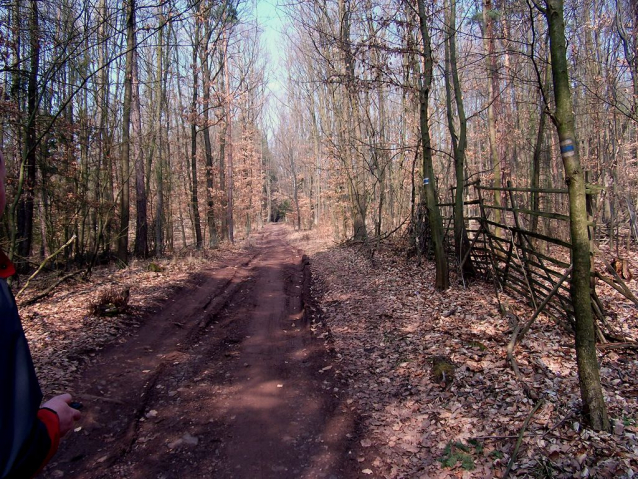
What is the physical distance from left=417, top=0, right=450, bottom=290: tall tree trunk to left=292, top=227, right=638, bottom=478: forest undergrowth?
2.48ft

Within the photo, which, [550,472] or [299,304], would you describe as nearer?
[550,472]

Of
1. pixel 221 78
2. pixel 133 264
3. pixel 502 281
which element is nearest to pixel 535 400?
pixel 502 281

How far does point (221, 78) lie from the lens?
916 inches

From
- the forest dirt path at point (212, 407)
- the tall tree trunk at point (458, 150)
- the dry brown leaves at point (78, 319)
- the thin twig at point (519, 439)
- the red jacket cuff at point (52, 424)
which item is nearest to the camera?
the red jacket cuff at point (52, 424)

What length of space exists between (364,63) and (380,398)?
7.34 metres

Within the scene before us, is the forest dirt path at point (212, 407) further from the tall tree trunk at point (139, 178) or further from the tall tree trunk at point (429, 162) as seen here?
the tall tree trunk at point (139, 178)

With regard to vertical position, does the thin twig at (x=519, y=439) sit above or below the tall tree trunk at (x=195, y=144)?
below

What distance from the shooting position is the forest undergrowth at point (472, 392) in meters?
3.43

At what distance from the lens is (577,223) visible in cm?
352

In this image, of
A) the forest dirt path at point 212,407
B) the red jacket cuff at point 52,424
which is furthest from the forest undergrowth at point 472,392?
the red jacket cuff at point 52,424

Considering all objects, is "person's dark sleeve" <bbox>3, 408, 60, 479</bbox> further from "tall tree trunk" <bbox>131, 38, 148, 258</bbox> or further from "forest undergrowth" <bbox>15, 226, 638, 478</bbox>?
"tall tree trunk" <bbox>131, 38, 148, 258</bbox>

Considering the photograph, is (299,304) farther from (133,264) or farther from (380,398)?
(133,264)

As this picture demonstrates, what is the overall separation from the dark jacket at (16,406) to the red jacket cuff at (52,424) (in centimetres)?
2

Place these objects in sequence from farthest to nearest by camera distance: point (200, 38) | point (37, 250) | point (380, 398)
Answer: point (200, 38), point (37, 250), point (380, 398)
